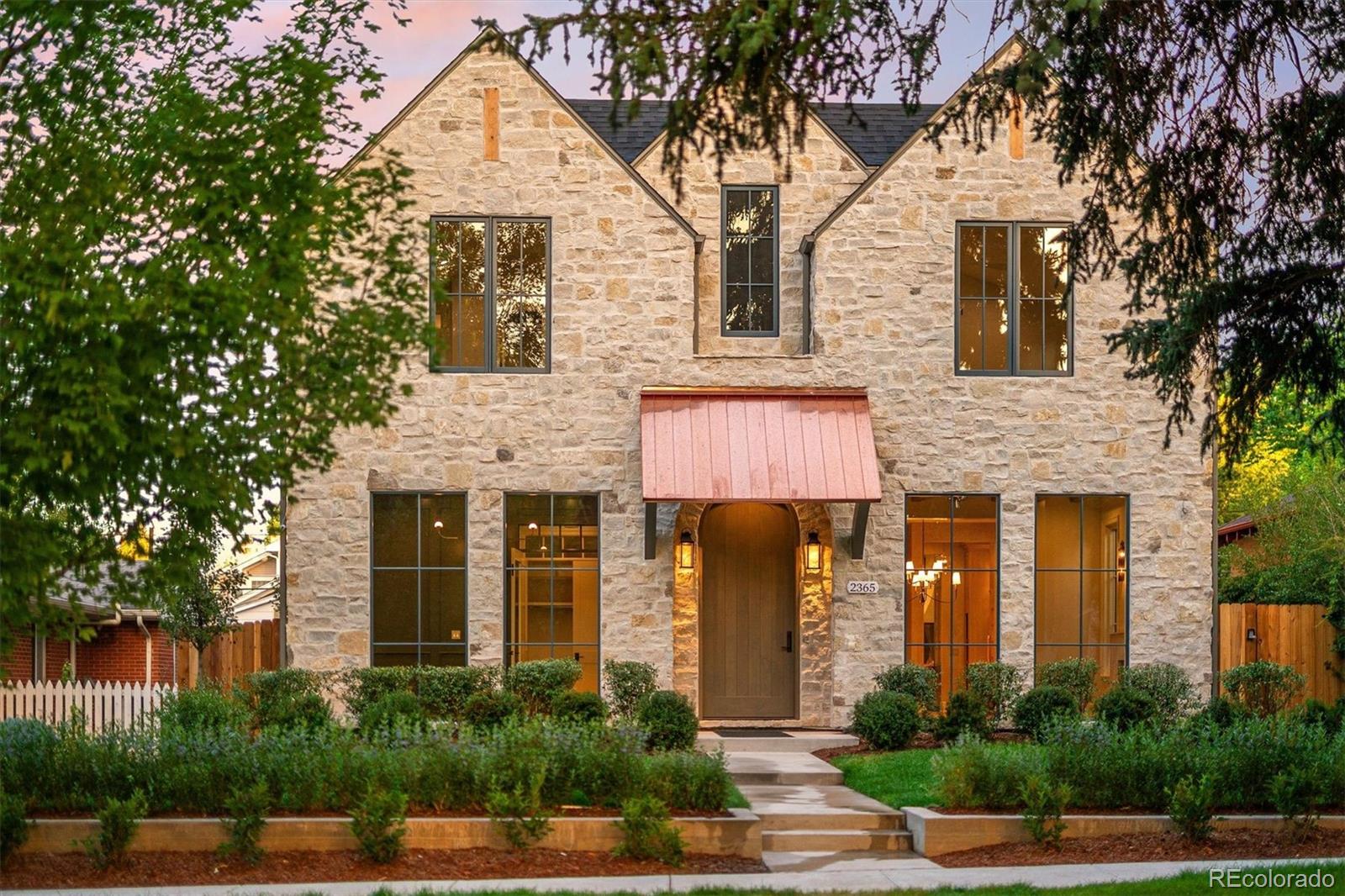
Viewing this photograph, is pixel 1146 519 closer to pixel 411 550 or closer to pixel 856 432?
pixel 856 432

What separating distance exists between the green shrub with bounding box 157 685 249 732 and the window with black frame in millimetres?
2235

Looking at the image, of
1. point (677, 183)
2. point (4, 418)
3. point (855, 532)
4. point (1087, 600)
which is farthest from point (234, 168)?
point (1087, 600)

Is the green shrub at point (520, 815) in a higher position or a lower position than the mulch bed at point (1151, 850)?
higher

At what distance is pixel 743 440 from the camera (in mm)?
17938

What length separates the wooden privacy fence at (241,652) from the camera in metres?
20.5

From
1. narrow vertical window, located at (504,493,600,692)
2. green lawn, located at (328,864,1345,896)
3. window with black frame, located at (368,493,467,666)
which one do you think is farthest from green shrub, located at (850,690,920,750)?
green lawn, located at (328,864,1345,896)

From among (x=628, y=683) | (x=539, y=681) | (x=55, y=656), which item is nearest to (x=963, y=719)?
(x=628, y=683)

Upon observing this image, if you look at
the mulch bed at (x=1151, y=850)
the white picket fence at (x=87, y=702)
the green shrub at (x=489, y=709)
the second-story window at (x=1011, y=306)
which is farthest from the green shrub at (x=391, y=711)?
the second-story window at (x=1011, y=306)

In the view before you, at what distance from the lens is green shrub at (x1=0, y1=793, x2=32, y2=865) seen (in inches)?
423

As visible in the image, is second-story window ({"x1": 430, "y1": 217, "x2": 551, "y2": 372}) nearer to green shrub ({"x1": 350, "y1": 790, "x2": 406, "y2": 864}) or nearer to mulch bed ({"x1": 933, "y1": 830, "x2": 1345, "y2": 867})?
green shrub ({"x1": 350, "y1": 790, "x2": 406, "y2": 864})

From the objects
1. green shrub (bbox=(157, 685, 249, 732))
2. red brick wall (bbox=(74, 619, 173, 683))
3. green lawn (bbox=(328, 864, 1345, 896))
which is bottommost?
red brick wall (bbox=(74, 619, 173, 683))

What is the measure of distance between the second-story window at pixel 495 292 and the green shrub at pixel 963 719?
6.00 m

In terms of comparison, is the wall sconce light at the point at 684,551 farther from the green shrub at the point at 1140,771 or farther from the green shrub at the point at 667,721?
the green shrub at the point at 1140,771

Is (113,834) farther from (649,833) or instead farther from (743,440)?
(743,440)
